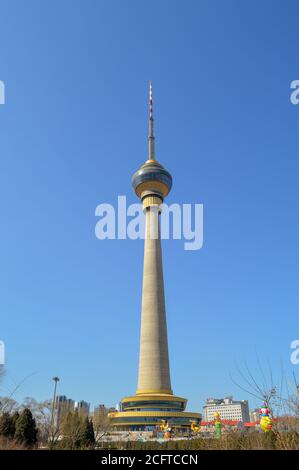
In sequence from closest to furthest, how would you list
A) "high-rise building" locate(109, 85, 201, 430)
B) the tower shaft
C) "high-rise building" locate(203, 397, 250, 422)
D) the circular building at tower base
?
the circular building at tower base
"high-rise building" locate(109, 85, 201, 430)
the tower shaft
"high-rise building" locate(203, 397, 250, 422)

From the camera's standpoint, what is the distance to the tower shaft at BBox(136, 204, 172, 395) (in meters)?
77.0

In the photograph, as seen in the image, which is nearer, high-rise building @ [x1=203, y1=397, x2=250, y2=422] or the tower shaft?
the tower shaft

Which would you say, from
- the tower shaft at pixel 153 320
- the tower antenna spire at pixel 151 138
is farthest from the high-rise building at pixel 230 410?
the tower antenna spire at pixel 151 138

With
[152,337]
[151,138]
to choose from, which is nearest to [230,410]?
[152,337]

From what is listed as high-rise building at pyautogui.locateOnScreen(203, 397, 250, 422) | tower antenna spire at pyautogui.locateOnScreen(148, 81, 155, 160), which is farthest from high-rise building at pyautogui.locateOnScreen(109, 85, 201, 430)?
high-rise building at pyautogui.locateOnScreen(203, 397, 250, 422)

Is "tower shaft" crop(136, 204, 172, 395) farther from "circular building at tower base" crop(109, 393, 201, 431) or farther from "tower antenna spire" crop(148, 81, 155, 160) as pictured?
"tower antenna spire" crop(148, 81, 155, 160)

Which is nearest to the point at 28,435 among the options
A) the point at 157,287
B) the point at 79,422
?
the point at 79,422

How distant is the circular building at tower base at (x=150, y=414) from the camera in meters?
68.9

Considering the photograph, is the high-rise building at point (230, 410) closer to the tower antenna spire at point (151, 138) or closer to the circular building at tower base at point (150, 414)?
the circular building at tower base at point (150, 414)

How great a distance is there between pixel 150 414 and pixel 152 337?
1537 centimetres

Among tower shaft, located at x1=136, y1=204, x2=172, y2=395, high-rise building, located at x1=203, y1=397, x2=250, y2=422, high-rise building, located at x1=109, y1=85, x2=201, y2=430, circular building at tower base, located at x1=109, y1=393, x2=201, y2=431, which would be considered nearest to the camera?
circular building at tower base, located at x1=109, y1=393, x2=201, y2=431

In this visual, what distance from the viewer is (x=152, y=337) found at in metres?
80.3

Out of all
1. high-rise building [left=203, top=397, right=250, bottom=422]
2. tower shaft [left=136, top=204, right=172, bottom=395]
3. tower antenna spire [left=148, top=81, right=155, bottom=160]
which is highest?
tower antenna spire [left=148, top=81, right=155, bottom=160]

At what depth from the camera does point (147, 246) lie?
295 ft
